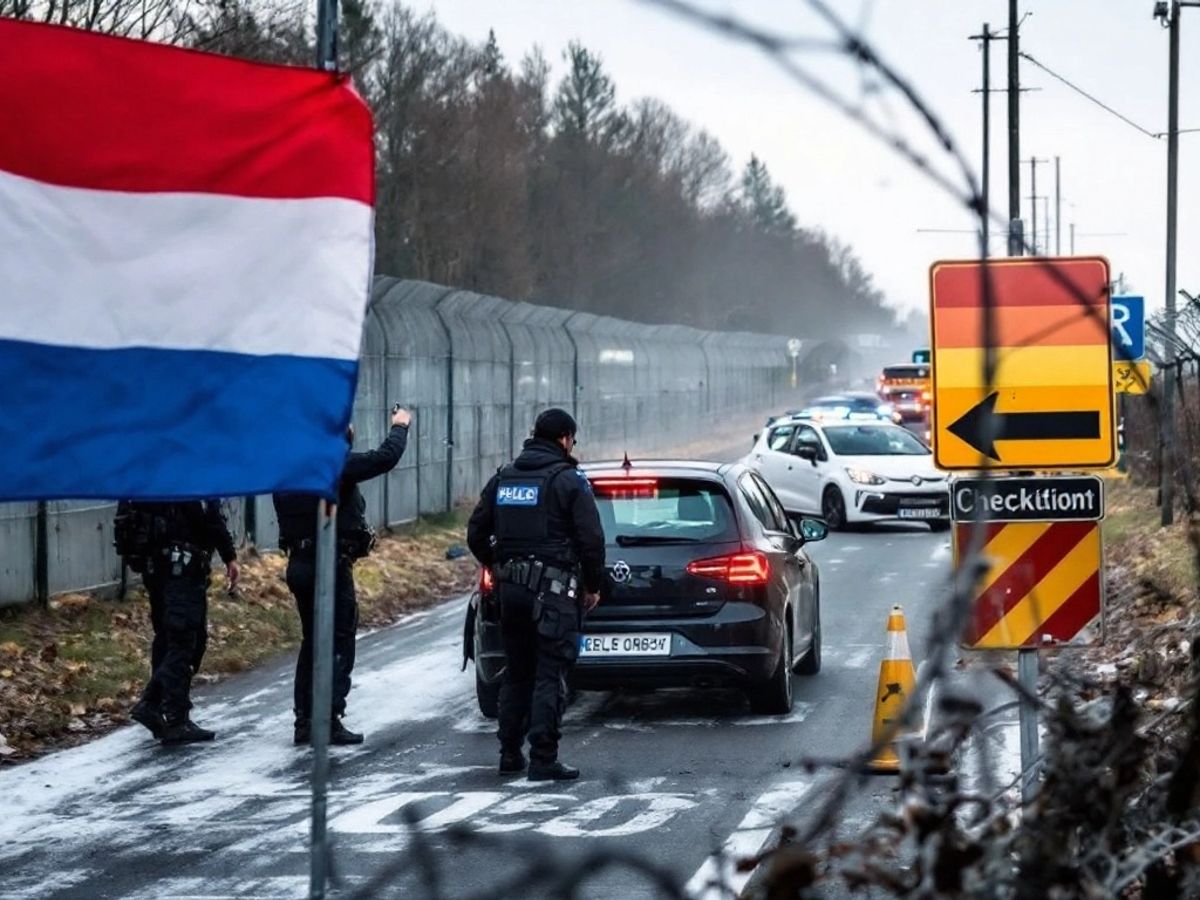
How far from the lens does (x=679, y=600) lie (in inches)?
508

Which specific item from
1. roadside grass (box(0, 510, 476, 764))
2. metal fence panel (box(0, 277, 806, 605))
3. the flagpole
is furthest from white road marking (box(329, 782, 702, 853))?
metal fence panel (box(0, 277, 806, 605))

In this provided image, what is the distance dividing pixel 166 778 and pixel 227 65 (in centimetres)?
599

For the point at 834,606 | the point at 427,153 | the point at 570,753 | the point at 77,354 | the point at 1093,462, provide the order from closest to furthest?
the point at 77,354 → the point at 1093,462 → the point at 570,753 → the point at 834,606 → the point at 427,153

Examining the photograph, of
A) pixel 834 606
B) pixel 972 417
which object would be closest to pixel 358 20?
pixel 834 606

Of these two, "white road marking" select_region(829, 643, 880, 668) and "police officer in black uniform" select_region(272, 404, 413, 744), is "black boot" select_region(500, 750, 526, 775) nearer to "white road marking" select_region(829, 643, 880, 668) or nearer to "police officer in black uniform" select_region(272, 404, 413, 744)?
"police officer in black uniform" select_region(272, 404, 413, 744)

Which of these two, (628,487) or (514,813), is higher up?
(628,487)

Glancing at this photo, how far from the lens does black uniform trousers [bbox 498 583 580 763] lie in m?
11.0

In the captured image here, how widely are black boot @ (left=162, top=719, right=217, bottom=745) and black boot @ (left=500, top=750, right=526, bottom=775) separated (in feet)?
7.43

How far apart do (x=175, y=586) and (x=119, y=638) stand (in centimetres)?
415

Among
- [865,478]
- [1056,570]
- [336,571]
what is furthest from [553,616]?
[865,478]

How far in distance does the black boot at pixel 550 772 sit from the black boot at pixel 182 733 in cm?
251

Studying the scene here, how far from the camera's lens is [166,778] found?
11.2 m

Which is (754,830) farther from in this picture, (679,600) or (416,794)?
(679,600)

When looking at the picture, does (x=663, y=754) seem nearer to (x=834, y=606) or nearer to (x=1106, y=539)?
(x=834, y=606)
